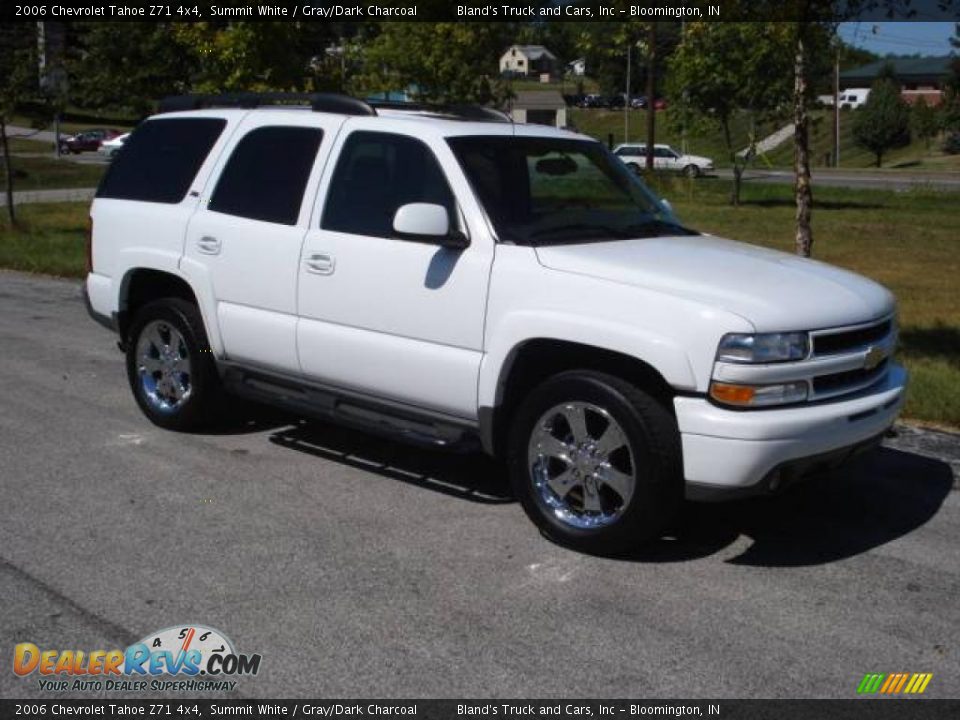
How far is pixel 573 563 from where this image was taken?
5.09 meters

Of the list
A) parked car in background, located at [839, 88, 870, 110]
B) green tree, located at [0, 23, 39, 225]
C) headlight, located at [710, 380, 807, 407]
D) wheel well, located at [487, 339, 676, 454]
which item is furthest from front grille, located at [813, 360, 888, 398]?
parked car in background, located at [839, 88, 870, 110]

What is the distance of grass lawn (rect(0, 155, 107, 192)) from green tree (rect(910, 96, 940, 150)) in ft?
151

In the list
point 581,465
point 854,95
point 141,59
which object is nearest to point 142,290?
point 581,465

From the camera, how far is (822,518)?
5.76m

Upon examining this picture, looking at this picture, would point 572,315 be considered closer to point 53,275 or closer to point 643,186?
point 643,186

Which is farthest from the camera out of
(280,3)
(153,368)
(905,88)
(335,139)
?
(905,88)

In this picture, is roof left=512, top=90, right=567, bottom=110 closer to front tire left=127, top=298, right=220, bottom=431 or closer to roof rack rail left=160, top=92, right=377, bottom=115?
roof rack rail left=160, top=92, right=377, bottom=115

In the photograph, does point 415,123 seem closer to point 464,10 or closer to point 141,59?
point 464,10

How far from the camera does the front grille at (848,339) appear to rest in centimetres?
488

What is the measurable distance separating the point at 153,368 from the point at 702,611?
160 inches

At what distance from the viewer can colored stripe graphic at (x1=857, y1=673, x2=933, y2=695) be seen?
3.95 metres

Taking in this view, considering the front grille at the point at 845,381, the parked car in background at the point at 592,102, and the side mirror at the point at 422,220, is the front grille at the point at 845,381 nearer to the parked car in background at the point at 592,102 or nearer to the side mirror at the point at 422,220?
the side mirror at the point at 422,220

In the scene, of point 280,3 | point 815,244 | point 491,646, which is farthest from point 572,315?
point 815,244

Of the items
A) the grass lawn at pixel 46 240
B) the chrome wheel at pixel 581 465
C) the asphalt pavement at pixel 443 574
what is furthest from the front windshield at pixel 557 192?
the grass lawn at pixel 46 240
